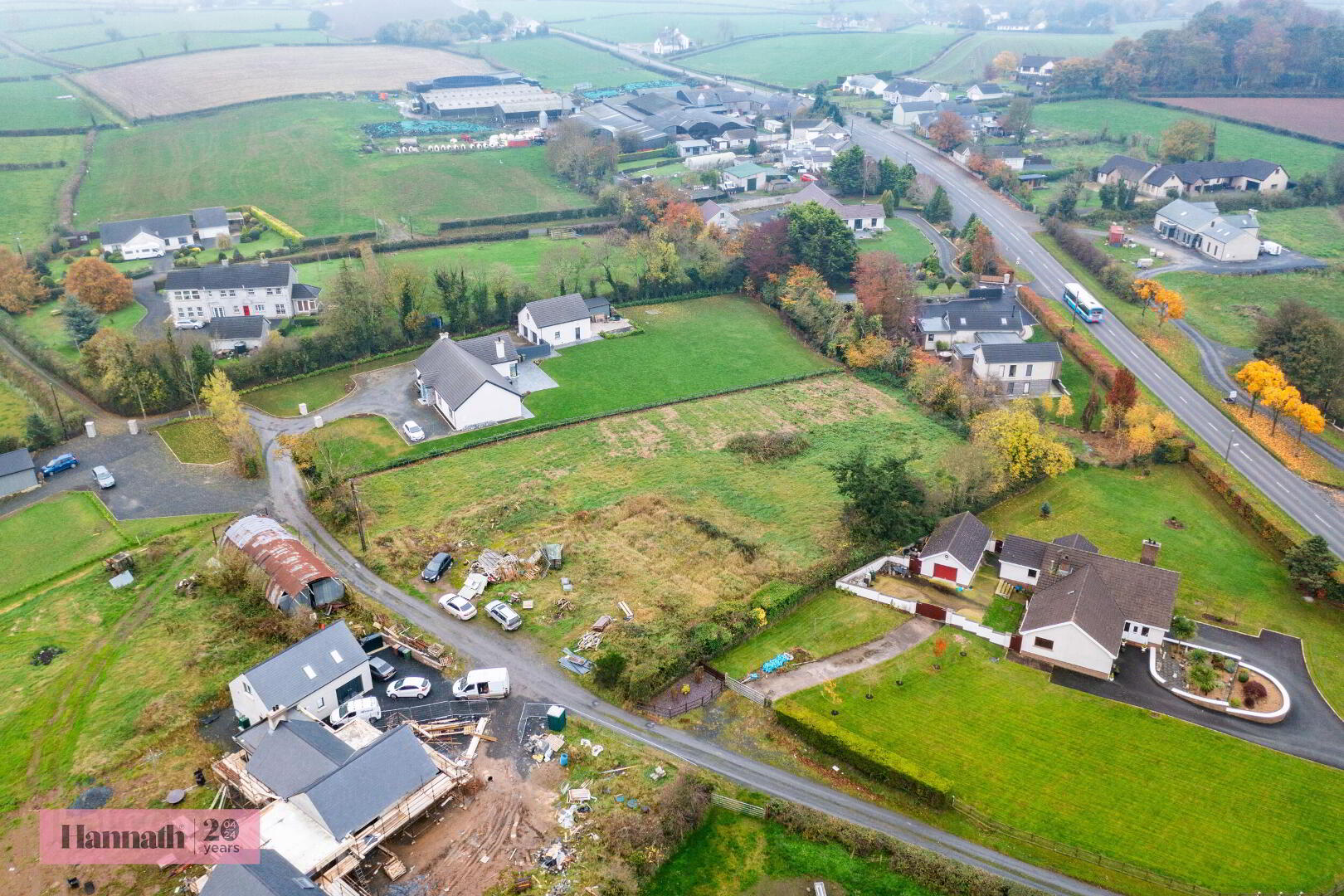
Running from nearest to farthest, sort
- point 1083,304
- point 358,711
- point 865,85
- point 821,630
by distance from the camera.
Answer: point 358,711 → point 821,630 → point 1083,304 → point 865,85

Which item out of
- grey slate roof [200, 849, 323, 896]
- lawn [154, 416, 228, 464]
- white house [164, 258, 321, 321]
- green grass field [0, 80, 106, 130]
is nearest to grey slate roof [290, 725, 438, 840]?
grey slate roof [200, 849, 323, 896]

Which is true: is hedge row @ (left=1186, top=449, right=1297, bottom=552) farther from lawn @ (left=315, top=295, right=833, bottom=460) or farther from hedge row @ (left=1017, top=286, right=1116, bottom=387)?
lawn @ (left=315, top=295, right=833, bottom=460)

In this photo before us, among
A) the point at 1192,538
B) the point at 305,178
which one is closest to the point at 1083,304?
the point at 1192,538

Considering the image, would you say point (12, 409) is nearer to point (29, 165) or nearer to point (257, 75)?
point (29, 165)

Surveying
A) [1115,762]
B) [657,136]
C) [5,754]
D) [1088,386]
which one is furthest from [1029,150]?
[5,754]

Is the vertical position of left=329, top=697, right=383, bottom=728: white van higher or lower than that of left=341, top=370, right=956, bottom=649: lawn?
higher
